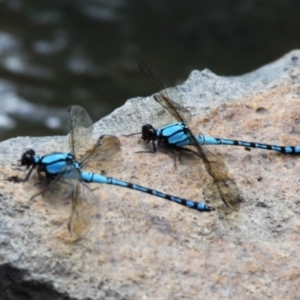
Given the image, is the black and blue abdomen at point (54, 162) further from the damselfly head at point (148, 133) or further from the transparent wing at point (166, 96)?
the transparent wing at point (166, 96)

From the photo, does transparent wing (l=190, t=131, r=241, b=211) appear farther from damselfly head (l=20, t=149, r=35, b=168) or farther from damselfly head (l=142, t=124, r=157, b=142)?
damselfly head (l=20, t=149, r=35, b=168)

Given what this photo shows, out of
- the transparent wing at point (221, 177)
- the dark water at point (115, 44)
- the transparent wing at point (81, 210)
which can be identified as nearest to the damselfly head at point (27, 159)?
the transparent wing at point (81, 210)

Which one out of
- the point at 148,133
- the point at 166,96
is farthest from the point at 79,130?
the point at 166,96

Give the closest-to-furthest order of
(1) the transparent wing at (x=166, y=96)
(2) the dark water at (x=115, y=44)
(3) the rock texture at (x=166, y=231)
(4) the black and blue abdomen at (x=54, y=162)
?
(3) the rock texture at (x=166, y=231)
(4) the black and blue abdomen at (x=54, y=162)
(1) the transparent wing at (x=166, y=96)
(2) the dark water at (x=115, y=44)

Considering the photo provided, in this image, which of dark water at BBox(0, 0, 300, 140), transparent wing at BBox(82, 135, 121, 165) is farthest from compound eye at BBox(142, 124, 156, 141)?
dark water at BBox(0, 0, 300, 140)

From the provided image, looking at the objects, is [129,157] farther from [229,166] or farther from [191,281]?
[191,281]
